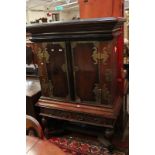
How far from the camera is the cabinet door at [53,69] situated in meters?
2.07

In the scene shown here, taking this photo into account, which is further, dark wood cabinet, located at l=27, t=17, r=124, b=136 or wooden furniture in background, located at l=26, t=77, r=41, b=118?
wooden furniture in background, located at l=26, t=77, r=41, b=118

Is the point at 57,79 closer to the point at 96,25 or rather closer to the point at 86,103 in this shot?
the point at 86,103

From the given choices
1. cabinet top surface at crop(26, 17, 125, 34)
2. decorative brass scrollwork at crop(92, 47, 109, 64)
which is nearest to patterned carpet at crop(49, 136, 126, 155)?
decorative brass scrollwork at crop(92, 47, 109, 64)

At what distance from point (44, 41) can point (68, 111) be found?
0.81 m

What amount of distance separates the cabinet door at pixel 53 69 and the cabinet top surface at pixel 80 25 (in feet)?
0.54

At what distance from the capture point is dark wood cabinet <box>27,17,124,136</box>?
1.81 meters

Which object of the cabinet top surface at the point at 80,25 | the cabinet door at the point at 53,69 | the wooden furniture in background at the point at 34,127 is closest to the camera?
the wooden furniture in background at the point at 34,127

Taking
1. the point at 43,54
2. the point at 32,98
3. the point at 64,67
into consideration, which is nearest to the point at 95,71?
the point at 64,67
